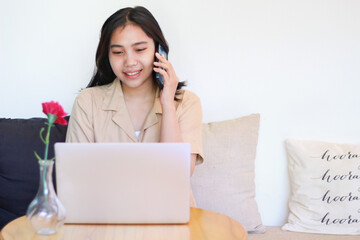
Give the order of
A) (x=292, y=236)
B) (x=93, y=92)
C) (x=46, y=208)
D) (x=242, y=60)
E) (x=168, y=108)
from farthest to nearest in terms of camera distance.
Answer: (x=242, y=60) < (x=292, y=236) < (x=93, y=92) < (x=168, y=108) < (x=46, y=208)

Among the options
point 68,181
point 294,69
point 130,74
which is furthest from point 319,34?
point 68,181

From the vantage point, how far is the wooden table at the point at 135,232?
3.80 ft

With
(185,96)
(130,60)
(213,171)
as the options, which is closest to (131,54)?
(130,60)

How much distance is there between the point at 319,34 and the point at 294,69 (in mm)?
198

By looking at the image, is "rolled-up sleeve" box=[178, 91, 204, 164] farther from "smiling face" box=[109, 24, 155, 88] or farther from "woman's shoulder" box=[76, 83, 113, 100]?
"woman's shoulder" box=[76, 83, 113, 100]

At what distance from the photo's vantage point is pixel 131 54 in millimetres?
1790

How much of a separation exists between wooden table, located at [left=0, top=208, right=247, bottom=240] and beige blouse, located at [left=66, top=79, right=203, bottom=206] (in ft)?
1.75

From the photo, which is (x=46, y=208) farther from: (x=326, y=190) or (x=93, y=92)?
(x=326, y=190)

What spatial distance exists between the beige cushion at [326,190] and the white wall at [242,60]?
0.12 metres

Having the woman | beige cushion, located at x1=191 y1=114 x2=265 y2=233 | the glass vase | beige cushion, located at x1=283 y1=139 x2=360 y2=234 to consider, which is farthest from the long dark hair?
the glass vase

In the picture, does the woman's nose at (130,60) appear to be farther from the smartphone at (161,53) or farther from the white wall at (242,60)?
the white wall at (242,60)

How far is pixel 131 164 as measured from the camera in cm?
118

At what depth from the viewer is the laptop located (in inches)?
46.5

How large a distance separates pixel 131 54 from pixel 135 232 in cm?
79
